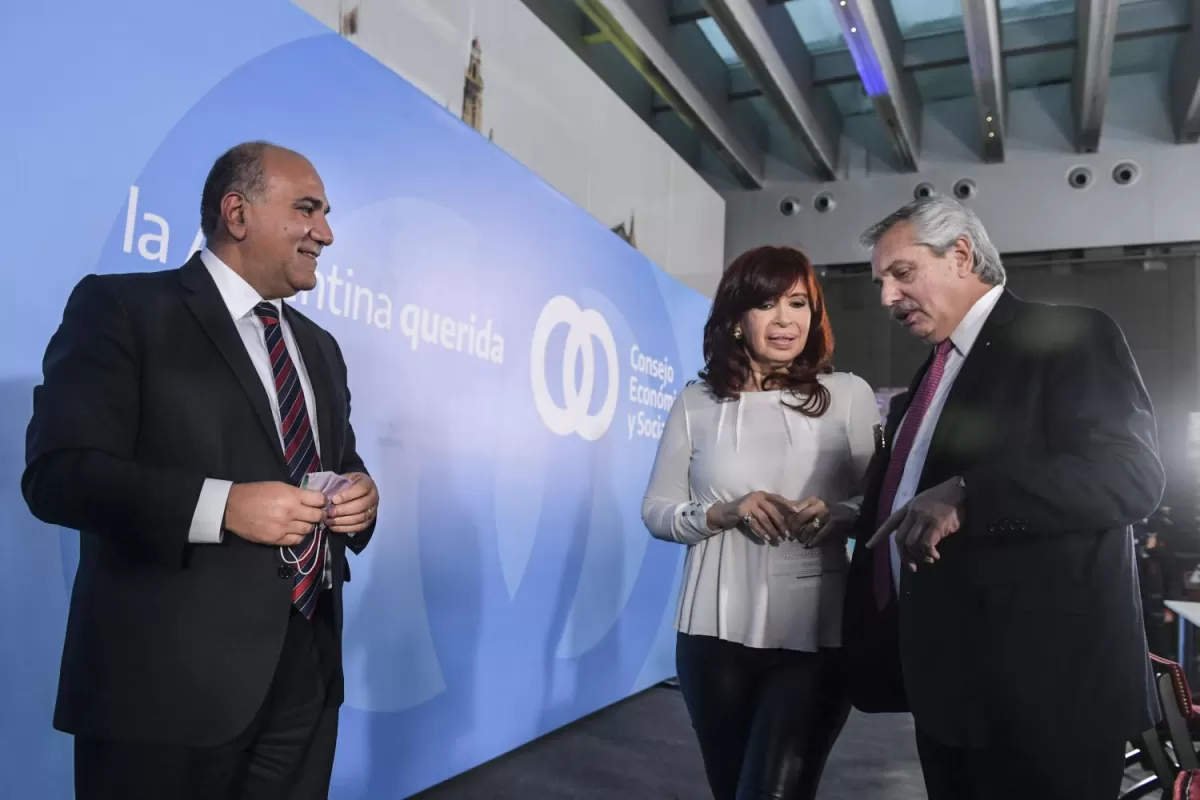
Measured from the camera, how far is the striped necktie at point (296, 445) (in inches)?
52.0

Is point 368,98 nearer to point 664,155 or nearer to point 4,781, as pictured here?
point 4,781

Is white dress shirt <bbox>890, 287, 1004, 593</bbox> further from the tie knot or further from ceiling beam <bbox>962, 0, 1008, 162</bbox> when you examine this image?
ceiling beam <bbox>962, 0, 1008, 162</bbox>

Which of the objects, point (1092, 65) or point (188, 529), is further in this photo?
point (1092, 65)

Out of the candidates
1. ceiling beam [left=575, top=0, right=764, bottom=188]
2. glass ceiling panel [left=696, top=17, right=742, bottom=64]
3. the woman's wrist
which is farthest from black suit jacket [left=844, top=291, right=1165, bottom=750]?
glass ceiling panel [left=696, top=17, right=742, bottom=64]

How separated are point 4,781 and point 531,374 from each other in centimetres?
225

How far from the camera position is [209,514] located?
1155 millimetres

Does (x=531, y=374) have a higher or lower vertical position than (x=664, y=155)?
lower

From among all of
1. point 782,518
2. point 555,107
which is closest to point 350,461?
point 782,518

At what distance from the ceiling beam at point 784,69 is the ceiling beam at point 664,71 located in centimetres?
48

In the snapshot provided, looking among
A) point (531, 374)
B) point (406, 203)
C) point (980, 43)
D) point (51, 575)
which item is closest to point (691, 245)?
point (980, 43)

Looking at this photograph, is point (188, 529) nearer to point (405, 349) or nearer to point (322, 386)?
point (322, 386)

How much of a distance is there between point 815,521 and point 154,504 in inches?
45.5

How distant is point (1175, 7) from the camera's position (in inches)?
223

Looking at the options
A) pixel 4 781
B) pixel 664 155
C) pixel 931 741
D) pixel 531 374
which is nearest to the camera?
pixel 931 741
